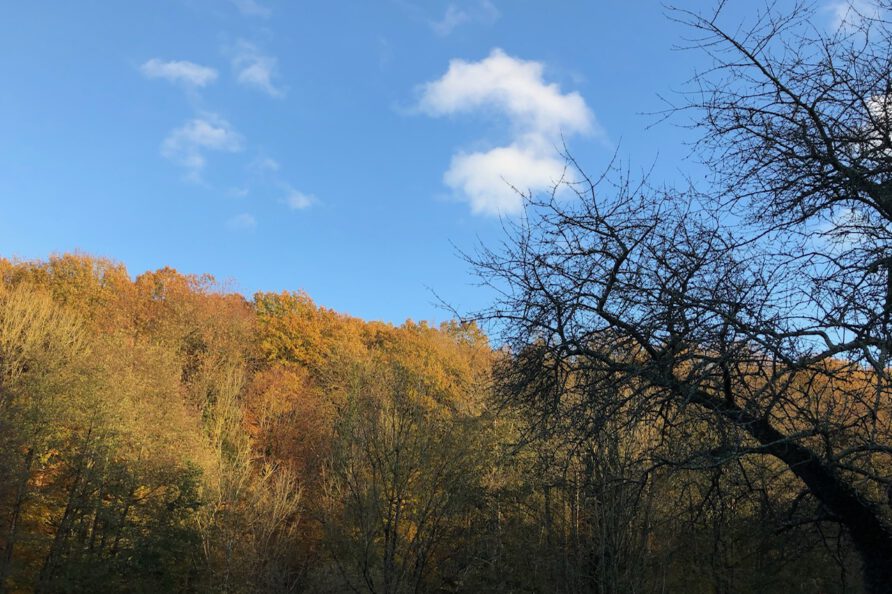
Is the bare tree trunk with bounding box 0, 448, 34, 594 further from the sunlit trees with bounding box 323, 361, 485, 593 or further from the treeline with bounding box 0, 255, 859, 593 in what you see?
the sunlit trees with bounding box 323, 361, 485, 593

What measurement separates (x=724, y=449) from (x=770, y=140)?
210 centimetres

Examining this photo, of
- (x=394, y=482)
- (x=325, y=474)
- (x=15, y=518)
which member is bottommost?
(x=15, y=518)

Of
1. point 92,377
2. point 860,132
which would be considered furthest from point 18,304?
point 860,132

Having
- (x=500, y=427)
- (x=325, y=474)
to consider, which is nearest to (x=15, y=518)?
(x=325, y=474)

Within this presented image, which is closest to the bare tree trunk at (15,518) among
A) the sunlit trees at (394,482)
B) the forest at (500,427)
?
the forest at (500,427)

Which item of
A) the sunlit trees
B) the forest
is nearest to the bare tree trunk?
the forest

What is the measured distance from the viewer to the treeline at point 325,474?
6398 mm

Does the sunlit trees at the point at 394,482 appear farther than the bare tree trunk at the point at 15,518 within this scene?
No

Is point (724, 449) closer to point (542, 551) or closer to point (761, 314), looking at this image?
point (761, 314)

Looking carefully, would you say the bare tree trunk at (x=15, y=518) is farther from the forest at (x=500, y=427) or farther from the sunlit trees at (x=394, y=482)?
the sunlit trees at (x=394, y=482)

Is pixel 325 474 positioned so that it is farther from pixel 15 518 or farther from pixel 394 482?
pixel 15 518

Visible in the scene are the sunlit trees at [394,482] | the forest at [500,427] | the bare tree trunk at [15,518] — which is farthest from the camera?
the bare tree trunk at [15,518]

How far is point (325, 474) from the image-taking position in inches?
718

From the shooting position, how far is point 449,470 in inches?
447
